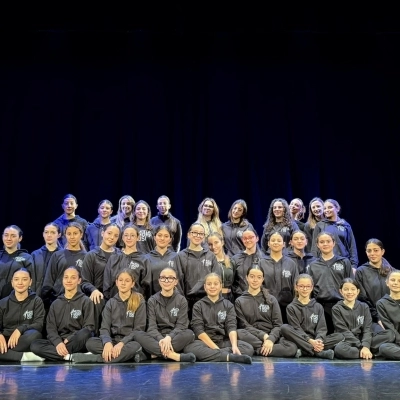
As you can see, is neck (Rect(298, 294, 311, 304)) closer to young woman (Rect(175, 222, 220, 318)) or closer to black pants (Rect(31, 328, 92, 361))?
young woman (Rect(175, 222, 220, 318))

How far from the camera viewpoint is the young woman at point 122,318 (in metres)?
4.70

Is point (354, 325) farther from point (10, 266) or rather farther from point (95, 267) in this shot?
point (10, 266)

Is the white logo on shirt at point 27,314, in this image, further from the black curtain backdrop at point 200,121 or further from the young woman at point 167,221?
the black curtain backdrop at point 200,121

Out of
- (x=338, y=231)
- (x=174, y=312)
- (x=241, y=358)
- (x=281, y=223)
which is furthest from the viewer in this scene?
(x=338, y=231)

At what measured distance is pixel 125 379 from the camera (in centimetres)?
380

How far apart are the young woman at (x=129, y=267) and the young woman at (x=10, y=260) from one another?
0.83m

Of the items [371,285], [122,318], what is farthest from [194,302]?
[371,285]

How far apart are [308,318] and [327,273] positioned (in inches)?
22.8

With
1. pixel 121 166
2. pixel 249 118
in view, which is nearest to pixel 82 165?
pixel 121 166

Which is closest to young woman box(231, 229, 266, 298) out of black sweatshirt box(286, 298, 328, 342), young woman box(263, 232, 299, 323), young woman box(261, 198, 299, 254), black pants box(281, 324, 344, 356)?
young woman box(263, 232, 299, 323)

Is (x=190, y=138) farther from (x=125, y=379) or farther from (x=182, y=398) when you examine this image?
(x=182, y=398)

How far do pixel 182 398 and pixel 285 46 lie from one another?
584cm

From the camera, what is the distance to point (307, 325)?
201 inches

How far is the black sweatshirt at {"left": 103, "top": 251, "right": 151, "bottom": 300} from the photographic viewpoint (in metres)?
5.30
